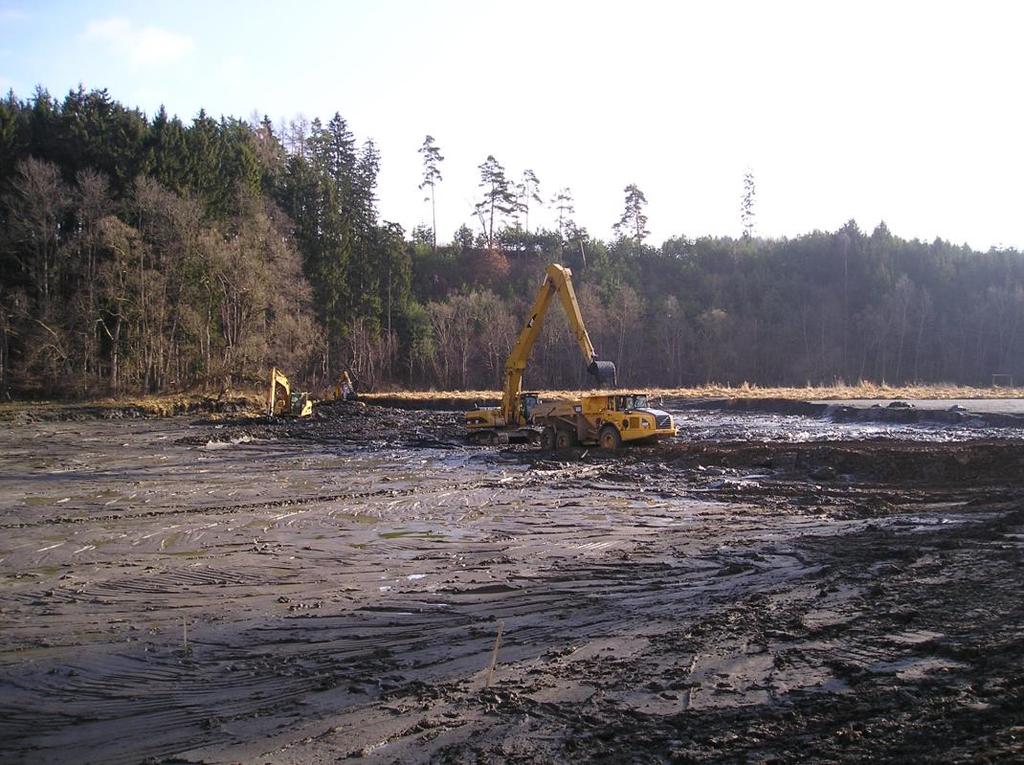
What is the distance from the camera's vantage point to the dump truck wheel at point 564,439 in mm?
24547

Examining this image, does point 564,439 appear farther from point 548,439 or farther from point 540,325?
point 540,325

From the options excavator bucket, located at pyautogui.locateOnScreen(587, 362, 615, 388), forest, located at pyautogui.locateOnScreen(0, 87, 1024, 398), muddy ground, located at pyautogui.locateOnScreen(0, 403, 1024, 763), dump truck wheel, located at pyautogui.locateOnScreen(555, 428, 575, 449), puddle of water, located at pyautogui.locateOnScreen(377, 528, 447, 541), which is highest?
forest, located at pyautogui.locateOnScreen(0, 87, 1024, 398)

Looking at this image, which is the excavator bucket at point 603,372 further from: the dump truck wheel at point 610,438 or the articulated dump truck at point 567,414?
the dump truck wheel at point 610,438

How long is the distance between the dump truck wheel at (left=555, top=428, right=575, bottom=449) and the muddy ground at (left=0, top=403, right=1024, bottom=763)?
7.94m

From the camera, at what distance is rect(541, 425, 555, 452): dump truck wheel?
25006mm

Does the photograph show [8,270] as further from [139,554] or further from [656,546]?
[656,546]

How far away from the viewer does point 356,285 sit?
6662cm

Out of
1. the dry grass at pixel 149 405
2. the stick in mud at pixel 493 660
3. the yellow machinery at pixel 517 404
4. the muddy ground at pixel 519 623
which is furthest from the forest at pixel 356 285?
the stick in mud at pixel 493 660

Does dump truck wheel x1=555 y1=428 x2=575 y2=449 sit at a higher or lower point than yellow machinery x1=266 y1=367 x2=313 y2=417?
lower

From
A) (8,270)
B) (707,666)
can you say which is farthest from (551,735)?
(8,270)

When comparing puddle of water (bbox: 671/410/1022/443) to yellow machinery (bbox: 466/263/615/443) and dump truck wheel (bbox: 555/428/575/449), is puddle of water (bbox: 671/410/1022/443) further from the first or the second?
yellow machinery (bbox: 466/263/615/443)

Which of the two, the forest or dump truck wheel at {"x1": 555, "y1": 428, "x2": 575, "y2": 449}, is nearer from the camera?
dump truck wheel at {"x1": 555, "y1": 428, "x2": 575, "y2": 449}

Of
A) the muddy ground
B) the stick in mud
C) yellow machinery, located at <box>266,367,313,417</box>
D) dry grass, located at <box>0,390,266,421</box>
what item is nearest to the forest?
dry grass, located at <box>0,390,266,421</box>

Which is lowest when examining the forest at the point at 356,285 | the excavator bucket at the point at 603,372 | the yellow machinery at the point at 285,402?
the yellow machinery at the point at 285,402
